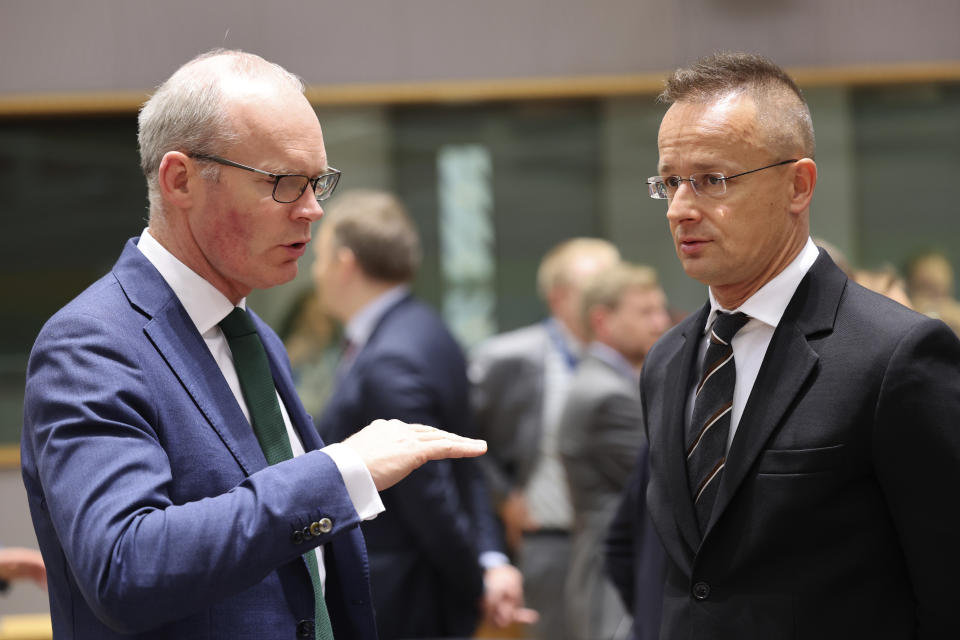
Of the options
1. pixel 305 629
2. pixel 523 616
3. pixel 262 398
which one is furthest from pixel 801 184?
pixel 523 616

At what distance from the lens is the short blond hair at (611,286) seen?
3930mm

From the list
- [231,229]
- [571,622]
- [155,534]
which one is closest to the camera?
[155,534]

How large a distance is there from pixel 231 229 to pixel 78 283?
3.64 m

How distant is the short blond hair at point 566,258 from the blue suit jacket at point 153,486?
3.02 m

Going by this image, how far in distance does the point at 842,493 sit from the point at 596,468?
196cm

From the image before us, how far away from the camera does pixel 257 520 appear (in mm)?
1366

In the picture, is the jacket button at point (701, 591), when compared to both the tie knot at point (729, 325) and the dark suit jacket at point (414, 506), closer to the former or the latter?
the tie knot at point (729, 325)

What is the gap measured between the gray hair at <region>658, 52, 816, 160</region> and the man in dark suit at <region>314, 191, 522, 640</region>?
163 centimetres

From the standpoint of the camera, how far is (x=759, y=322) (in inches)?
71.4

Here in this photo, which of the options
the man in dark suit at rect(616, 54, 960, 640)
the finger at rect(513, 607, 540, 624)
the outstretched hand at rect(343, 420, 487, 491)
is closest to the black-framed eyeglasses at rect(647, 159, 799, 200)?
the man in dark suit at rect(616, 54, 960, 640)

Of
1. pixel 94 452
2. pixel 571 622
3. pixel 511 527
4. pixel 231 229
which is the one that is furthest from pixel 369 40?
pixel 94 452

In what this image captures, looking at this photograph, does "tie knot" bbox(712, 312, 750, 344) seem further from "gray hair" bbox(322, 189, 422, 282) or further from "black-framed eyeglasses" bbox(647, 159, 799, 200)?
"gray hair" bbox(322, 189, 422, 282)

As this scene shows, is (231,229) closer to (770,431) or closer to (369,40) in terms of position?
(770,431)

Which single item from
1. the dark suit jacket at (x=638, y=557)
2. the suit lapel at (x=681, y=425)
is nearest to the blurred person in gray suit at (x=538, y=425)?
the dark suit jacket at (x=638, y=557)
